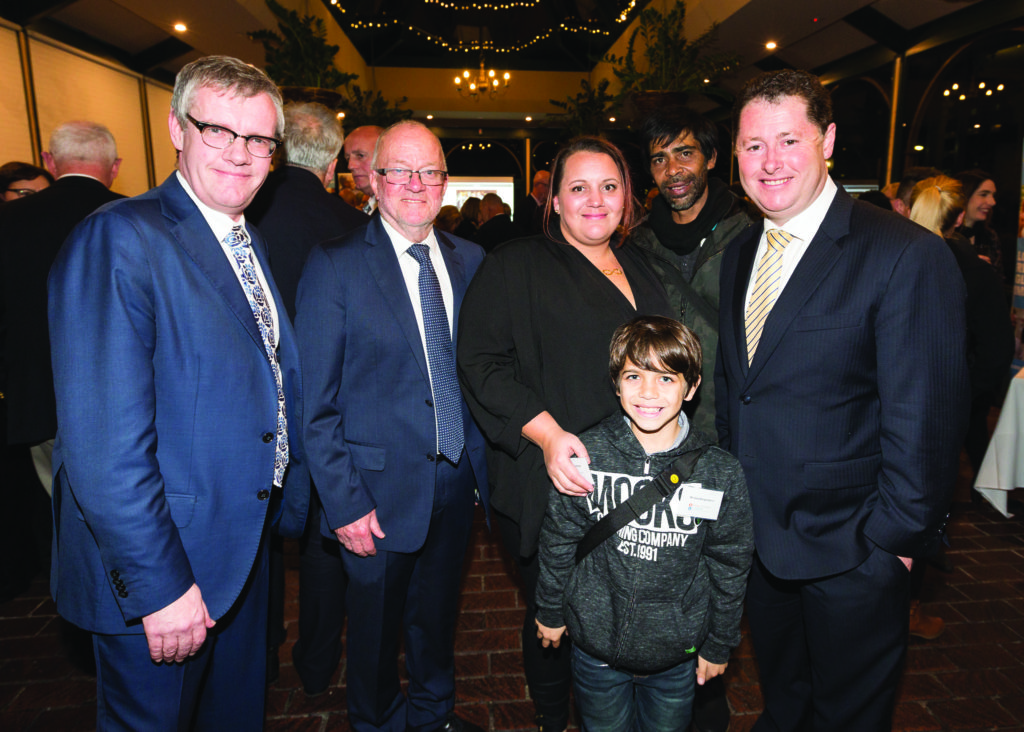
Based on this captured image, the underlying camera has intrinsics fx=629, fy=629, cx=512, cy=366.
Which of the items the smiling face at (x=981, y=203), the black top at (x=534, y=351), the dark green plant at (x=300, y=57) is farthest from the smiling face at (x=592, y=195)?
the dark green plant at (x=300, y=57)

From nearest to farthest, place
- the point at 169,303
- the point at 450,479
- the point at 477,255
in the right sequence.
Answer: the point at 169,303 < the point at 450,479 < the point at 477,255

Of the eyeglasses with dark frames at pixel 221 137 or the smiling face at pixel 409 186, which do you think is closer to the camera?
the eyeglasses with dark frames at pixel 221 137

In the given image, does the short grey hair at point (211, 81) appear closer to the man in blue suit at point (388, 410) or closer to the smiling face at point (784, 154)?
the man in blue suit at point (388, 410)

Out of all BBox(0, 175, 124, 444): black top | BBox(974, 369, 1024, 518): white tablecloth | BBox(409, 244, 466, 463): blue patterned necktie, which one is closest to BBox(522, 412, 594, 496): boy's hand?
BBox(409, 244, 466, 463): blue patterned necktie

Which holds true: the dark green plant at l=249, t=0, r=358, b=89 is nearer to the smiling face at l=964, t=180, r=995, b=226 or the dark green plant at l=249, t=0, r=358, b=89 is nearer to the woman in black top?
the woman in black top

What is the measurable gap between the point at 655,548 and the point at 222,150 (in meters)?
1.56

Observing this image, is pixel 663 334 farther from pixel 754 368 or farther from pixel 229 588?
pixel 229 588

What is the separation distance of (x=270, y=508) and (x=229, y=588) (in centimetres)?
29

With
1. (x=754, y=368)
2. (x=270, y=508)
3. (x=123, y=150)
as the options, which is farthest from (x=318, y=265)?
(x=123, y=150)

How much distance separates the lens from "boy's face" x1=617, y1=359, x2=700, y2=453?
177cm

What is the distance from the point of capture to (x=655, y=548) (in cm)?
176

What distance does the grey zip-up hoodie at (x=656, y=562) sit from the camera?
1.76m

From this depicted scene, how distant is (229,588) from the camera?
A: 5.39 ft

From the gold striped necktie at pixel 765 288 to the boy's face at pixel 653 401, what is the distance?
30 centimetres
